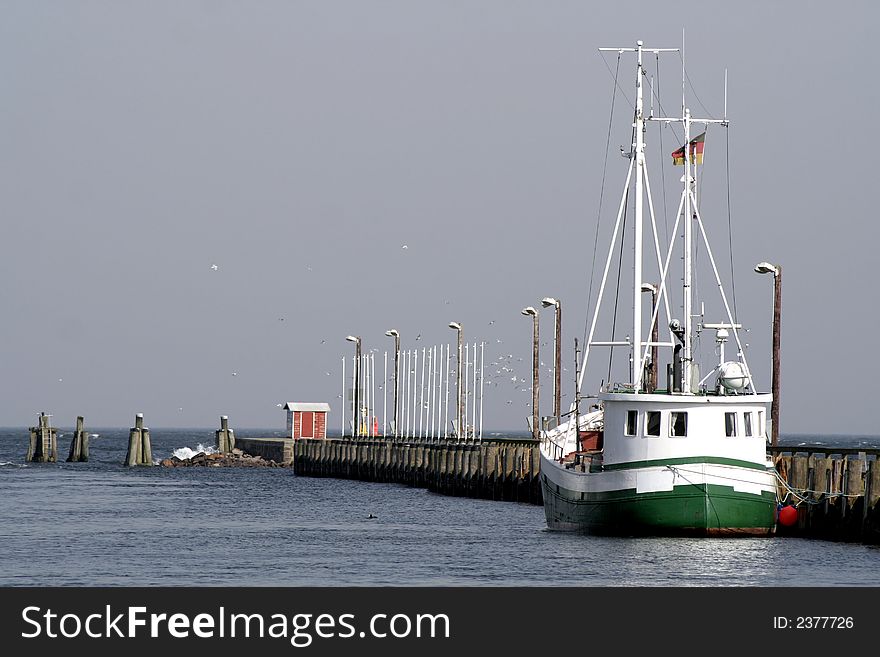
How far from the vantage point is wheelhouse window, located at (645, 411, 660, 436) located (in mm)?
42656

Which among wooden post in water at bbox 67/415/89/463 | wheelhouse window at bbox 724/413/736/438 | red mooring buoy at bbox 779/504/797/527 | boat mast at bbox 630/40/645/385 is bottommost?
wooden post in water at bbox 67/415/89/463

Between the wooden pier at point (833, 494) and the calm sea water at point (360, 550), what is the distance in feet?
2.54

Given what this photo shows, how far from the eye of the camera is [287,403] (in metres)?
138

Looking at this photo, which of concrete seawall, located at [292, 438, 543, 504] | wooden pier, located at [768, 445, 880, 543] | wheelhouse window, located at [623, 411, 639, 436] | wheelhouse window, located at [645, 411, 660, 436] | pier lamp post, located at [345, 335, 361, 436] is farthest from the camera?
pier lamp post, located at [345, 335, 361, 436]

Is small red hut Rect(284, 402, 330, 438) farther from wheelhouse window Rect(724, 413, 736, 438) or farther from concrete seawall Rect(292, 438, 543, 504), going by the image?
wheelhouse window Rect(724, 413, 736, 438)

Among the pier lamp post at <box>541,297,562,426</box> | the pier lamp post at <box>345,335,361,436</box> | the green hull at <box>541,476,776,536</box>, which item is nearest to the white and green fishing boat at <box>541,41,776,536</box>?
the green hull at <box>541,476,776,536</box>

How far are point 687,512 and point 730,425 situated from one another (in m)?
2.69

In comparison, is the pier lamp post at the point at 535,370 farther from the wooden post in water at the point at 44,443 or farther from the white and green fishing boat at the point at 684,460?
the wooden post in water at the point at 44,443

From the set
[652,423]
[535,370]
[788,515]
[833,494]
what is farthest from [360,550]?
[535,370]

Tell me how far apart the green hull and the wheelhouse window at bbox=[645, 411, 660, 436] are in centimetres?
160

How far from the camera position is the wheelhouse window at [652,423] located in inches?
1679
